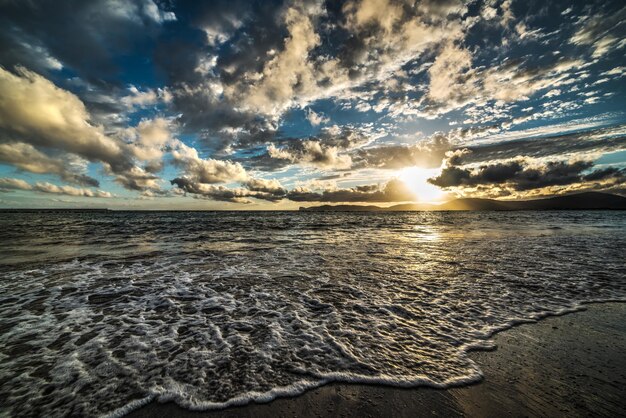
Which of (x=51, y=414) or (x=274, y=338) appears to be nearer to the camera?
(x=51, y=414)

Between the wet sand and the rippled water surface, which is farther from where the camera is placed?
the rippled water surface

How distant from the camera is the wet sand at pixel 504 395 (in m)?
3.04

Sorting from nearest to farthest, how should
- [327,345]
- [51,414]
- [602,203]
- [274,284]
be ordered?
[51,414], [327,345], [274,284], [602,203]

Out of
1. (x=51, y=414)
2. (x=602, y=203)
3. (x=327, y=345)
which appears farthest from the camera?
(x=602, y=203)

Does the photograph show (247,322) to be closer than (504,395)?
No

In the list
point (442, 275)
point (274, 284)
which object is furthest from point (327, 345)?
point (442, 275)

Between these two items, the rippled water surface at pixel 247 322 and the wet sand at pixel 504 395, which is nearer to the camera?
the wet sand at pixel 504 395

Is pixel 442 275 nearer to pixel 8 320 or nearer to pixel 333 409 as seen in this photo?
pixel 333 409

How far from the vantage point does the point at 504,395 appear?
129 inches

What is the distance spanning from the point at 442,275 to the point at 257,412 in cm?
798

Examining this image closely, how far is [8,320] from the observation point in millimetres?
5578

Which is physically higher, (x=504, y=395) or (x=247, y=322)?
(x=504, y=395)

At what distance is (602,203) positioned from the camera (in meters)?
199

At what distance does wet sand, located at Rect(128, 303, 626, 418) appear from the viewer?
3045 mm
